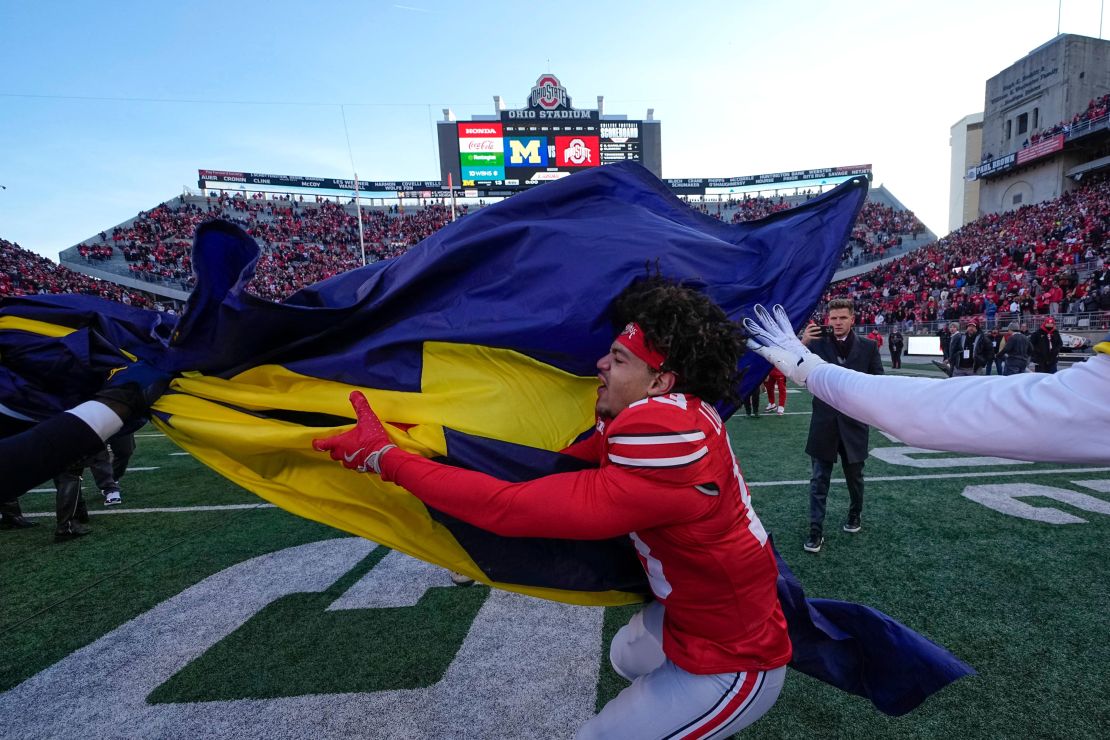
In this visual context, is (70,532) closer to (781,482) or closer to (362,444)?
(362,444)

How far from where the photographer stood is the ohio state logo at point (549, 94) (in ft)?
112

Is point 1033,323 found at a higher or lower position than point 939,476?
higher

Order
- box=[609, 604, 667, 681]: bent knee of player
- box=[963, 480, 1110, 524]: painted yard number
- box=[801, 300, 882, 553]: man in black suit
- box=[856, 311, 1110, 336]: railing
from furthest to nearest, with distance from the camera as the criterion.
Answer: box=[856, 311, 1110, 336]: railing → box=[963, 480, 1110, 524]: painted yard number → box=[801, 300, 882, 553]: man in black suit → box=[609, 604, 667, 681]: bent knee of player

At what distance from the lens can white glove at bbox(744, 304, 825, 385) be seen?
6.21 ft

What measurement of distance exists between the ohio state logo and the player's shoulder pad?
3634 cm

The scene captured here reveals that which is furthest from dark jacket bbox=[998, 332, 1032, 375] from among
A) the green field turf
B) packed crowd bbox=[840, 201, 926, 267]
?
packed crowd bbox=[840, 201, 926, 267]

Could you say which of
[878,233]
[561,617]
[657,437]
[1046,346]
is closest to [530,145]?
[1046,346]

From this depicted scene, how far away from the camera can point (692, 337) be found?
1.66 m

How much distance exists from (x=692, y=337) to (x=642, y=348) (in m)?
0.15

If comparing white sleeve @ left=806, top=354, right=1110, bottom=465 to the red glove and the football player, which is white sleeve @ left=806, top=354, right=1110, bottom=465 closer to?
the football player

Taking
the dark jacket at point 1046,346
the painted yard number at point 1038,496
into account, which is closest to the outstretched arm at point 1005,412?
the painted yard number at point 1038,496

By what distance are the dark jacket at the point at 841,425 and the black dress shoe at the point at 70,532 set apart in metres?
7.23

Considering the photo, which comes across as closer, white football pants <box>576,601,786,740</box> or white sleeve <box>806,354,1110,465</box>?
white sleeve <box>806,354,1110,465</box>

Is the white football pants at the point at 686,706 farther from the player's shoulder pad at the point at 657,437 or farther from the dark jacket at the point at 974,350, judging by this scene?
the dark jacket at the point at 974,350
